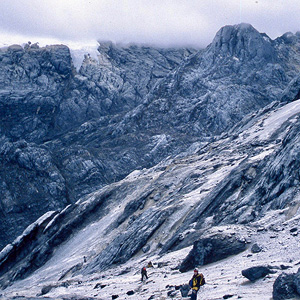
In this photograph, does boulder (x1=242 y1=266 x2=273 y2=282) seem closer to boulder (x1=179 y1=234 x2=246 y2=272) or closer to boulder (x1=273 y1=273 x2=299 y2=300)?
boulder (x1=273 y1=273 x2=299 y2=300)

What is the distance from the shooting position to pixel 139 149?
405 ft

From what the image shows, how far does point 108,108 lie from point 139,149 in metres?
37.8

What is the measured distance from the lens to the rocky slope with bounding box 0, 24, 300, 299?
44656 millimetres

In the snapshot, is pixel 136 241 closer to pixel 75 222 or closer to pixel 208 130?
pixel 75 222

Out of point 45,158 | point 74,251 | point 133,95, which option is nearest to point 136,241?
point 74,251

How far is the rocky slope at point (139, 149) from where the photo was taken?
147ft

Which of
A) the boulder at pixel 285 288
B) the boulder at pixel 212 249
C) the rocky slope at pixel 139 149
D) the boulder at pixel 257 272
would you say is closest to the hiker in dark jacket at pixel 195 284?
the boulder at pixel 257 272

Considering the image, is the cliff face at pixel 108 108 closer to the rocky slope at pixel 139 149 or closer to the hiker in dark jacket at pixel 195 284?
the rocky slope at pixel 139 149

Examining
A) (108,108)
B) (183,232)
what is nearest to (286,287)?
(183,232)

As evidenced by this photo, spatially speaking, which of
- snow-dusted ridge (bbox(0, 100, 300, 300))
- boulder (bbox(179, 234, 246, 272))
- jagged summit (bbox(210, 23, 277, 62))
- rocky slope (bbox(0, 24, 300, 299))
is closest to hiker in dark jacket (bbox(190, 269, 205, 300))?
snow-dusted ridge (bbox(0, 100, 300, 300))

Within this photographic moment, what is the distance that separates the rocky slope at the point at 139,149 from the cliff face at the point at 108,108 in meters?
0.39

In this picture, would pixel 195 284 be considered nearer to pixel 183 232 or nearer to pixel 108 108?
pixel 183 232

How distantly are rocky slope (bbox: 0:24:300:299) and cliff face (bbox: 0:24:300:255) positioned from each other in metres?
0.39

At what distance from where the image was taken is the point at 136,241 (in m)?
47.9
